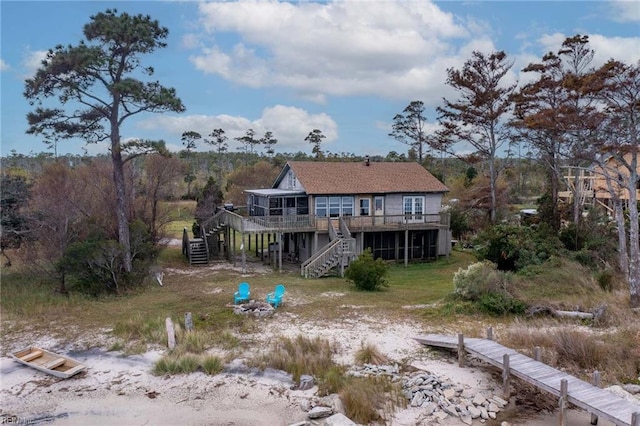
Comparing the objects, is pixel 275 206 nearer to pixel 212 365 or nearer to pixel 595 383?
pixel 212 365

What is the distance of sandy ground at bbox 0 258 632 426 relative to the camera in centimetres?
1008

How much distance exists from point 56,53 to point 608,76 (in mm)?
20855

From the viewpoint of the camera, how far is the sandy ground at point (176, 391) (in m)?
10.1

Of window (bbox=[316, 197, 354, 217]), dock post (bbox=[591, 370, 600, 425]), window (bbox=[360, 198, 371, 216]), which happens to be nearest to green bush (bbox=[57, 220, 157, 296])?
window (bbox=[316, 197, 354, 217])

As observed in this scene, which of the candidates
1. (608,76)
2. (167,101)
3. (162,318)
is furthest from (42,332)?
(608,76)

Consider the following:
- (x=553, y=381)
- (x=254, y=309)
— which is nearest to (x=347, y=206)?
(x=254, y=309)

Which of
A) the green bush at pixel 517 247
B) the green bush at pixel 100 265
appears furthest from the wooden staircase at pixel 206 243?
the green bush at pixel 517 247

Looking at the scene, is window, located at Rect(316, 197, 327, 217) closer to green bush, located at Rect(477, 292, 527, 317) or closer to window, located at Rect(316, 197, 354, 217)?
window, located at Rect(316, 197, 354, 217)

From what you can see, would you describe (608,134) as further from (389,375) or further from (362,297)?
(389,375)

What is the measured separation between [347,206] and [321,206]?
5.48ft

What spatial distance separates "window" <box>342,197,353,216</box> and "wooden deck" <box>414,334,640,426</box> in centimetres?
1468

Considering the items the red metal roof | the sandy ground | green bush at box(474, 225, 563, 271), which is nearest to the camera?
the sandy ground

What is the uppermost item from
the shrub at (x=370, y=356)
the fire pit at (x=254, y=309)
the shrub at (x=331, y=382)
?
the fire pit at (x=254, y=309)

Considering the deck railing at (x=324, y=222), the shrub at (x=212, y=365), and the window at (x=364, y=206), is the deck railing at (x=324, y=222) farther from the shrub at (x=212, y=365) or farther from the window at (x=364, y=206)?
the shrub at (x=212, y=365)
